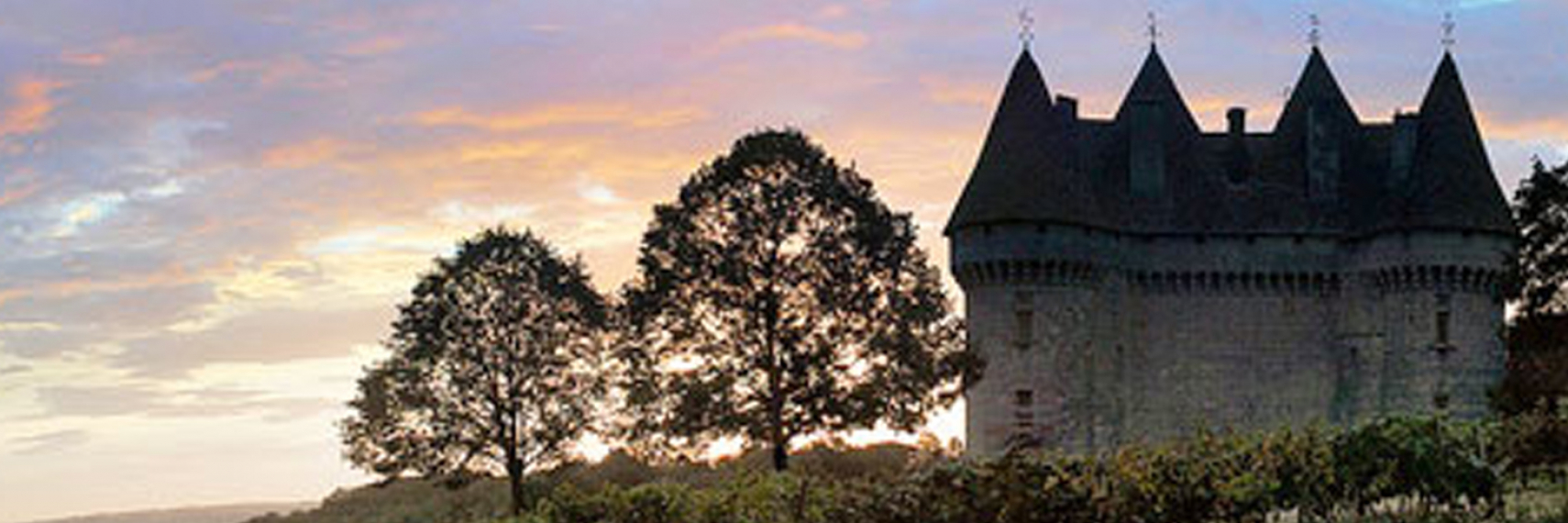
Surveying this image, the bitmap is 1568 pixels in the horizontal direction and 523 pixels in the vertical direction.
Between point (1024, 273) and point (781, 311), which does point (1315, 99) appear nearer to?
point (1024, 273)

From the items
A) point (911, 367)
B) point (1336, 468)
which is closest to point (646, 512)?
point (1336, 468)

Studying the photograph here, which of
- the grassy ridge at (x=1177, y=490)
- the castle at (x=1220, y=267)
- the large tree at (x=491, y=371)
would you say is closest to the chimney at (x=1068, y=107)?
the castle at (x=1220, y=267)

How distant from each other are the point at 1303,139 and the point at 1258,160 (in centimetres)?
155

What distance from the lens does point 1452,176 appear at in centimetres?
5859

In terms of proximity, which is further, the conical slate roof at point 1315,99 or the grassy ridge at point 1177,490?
the conical slate roof at point 1315,99

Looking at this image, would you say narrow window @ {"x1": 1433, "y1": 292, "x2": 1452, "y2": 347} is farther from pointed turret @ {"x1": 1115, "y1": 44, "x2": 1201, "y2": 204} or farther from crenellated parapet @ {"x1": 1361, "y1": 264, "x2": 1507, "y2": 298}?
pointed turret @ {"x1": 1115, "y1": 44, "x2": 1201, "y2": 204}

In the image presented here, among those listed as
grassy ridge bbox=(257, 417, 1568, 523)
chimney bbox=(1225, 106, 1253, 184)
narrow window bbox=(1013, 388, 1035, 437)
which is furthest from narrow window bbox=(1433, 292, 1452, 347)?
grassy ridge bbox=(257, 417, 1568, 523)

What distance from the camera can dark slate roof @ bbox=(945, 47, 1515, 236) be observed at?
2251 inches

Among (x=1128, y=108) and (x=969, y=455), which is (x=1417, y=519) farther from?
(x=1128, y=108)

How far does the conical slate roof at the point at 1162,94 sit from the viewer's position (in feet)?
201

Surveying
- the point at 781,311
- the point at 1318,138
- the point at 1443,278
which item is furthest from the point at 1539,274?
the point at 781,311

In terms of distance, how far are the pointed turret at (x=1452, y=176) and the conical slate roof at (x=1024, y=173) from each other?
9.91 m

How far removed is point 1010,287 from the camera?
5575 cm

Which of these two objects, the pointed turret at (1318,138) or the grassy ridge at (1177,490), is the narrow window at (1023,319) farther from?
the grassy ridge at (1177,490)
